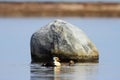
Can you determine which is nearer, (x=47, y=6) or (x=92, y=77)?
(x=92, y=77)

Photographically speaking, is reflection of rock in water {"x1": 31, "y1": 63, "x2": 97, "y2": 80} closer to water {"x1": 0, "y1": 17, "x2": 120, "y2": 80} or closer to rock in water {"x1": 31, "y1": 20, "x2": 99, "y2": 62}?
water {"x1": 0, "y1": 17, "x2": 120, "y2": 80}

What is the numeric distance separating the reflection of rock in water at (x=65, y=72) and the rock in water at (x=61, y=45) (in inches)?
25.3

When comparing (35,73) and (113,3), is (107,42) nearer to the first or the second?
(35,73)

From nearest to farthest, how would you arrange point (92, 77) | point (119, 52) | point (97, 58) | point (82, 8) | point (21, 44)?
point (92, 77) → point (97, 58) → point (119, 52) → point (21, 44) → point (82, 8)

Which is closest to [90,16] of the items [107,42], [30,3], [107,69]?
[30,3]

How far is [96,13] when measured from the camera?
194ft

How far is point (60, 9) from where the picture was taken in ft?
192

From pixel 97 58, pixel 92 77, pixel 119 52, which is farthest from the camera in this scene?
pixel 119 52

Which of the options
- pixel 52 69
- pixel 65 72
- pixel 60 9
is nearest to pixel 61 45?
pixel 52 69

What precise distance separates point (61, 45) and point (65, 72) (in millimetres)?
2651

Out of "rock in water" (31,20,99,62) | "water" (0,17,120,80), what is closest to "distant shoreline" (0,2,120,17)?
"water" (0,17,120,80)

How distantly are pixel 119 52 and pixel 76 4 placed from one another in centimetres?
3064

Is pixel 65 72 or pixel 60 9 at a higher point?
pixel 60 9

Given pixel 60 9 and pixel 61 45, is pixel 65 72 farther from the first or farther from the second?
pixel 60 9
